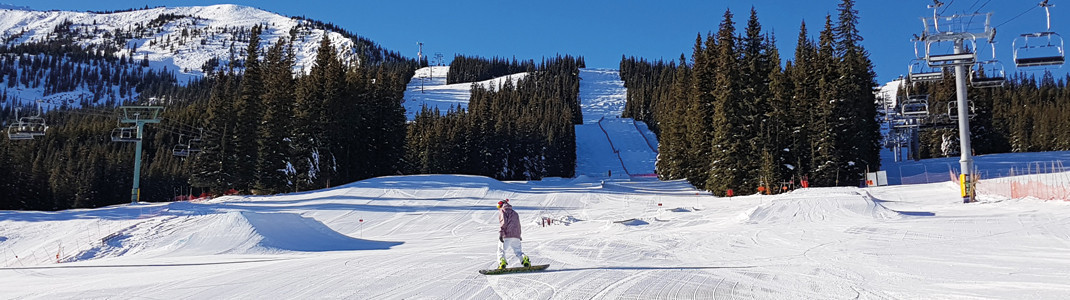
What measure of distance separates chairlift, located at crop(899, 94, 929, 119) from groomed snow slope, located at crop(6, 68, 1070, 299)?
595 inches

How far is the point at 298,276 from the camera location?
11211 millimetres

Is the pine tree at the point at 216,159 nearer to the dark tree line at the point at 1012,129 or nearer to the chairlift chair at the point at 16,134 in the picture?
the chairlift chair at the point at 16,134

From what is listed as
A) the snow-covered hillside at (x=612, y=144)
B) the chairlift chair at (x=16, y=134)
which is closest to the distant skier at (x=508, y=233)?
the chairlift chair at (x=16, y=134)

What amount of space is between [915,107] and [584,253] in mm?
38416

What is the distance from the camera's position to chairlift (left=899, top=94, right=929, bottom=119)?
137 feet

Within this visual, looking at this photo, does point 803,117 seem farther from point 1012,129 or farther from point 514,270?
point 1012,129

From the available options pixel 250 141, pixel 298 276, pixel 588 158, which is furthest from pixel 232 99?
pixel 588 158

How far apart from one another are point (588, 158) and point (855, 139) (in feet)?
257

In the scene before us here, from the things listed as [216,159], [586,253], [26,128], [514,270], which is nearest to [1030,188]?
[586,253]

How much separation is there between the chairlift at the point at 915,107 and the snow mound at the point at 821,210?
78.2ft

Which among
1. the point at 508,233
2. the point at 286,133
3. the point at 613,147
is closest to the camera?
the point at 508,233

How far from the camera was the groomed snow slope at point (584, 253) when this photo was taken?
9.64 m

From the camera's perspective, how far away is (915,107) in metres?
44.4

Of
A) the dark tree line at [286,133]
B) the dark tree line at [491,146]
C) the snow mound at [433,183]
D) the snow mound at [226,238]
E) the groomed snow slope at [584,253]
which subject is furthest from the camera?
the dark tree line at [491,146]
